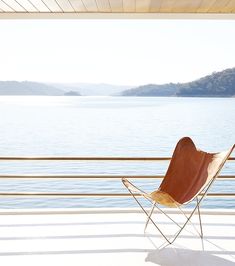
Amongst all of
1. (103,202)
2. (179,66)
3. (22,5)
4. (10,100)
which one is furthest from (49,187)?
(10,100)

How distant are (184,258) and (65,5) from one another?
2.57 m

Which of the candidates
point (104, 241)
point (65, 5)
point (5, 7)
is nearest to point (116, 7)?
point (65, 5)

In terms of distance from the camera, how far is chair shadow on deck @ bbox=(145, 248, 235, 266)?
3.07 m

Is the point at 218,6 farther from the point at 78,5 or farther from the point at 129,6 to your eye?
the point at 78,5

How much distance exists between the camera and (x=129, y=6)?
164 inches

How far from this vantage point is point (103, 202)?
58.9ft

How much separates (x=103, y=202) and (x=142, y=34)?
2763 centimetres

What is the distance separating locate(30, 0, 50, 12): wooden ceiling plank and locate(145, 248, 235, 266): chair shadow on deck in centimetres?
249

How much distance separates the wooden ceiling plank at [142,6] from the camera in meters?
4.00

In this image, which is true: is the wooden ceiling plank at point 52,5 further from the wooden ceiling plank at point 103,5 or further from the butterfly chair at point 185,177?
the butterfly chair at point 185,177

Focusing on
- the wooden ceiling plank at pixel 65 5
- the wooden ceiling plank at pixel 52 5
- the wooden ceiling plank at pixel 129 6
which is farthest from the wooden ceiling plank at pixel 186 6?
the wooden ceiling plank at pixel 52 5

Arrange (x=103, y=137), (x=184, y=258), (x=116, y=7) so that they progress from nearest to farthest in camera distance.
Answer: (x=184, y=258), (x=116, y=7), (x=103, y=137)

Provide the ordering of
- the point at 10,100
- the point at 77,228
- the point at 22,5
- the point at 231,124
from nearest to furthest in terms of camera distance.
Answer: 1. the point at 77,228
2. the point at 22,5
3. the point at 231,124
4. the point at 10,100

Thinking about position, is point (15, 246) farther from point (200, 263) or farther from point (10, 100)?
point (10, 100)
